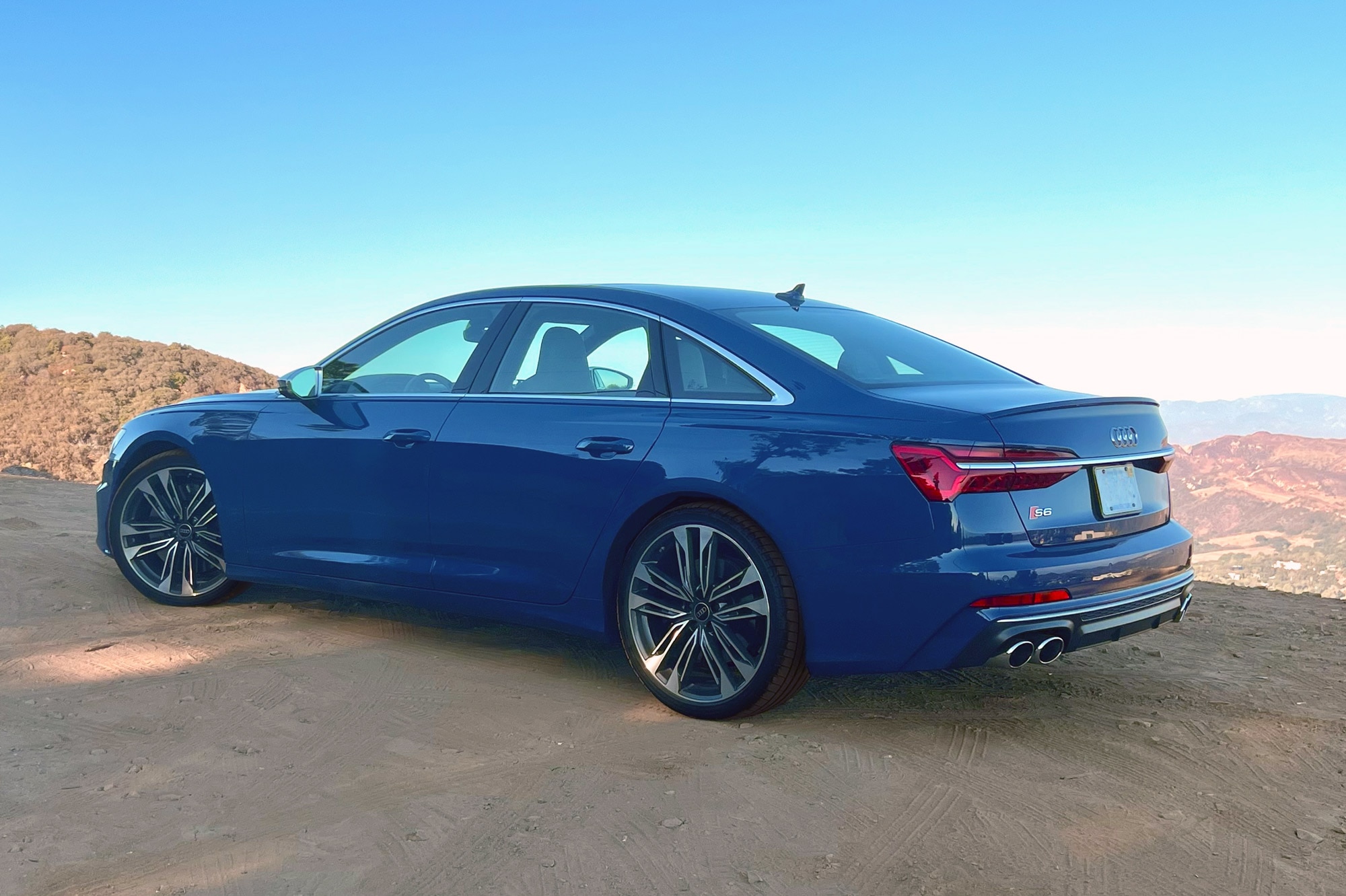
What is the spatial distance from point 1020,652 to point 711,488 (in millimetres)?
1198

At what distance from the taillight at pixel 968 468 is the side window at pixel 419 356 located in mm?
2226

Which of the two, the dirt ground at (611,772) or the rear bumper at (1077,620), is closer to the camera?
the dirt ground at (611,772)

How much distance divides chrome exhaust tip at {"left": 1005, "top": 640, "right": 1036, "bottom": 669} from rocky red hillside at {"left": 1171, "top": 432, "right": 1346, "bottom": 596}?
8776 cm

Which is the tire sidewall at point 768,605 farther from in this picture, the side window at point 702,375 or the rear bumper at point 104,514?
the rear bumper at point 104,514

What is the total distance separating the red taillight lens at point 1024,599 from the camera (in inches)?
145

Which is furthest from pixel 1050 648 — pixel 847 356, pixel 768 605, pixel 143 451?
pixel 143 451

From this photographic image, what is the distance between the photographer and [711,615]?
425 centimetres

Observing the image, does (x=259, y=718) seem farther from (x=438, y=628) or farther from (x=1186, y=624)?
(x=1186, y=624)

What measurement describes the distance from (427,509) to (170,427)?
2023 mm

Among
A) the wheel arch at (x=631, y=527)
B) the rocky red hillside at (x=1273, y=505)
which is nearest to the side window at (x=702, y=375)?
the wheel arch at (x=631, y=527)

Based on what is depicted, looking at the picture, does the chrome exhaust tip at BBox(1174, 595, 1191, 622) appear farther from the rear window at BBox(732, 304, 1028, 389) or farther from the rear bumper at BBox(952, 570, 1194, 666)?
the rear window at BBox(732, 304, 1028, 389)

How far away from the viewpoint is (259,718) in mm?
4410

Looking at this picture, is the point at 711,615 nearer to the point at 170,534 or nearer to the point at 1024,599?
the point at 1024,599

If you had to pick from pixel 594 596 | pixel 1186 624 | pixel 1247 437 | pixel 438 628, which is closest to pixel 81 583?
pixel 438 628
